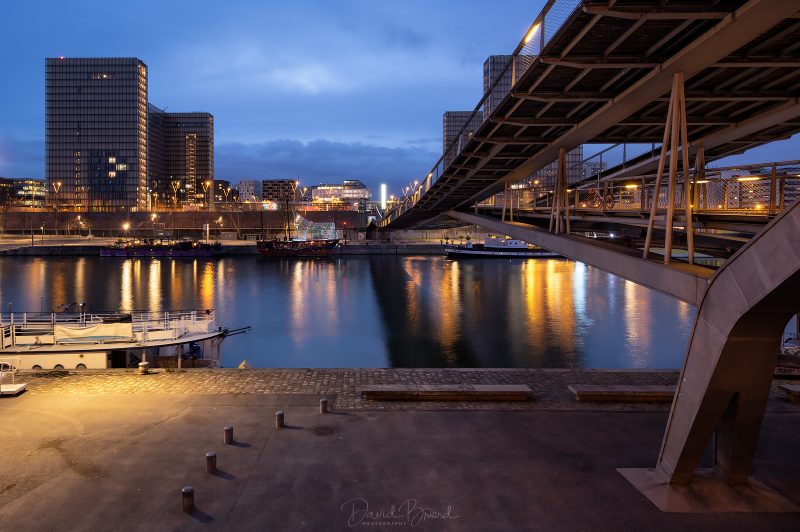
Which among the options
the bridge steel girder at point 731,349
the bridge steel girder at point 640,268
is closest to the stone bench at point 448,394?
the bridge steel girder at point 640,268

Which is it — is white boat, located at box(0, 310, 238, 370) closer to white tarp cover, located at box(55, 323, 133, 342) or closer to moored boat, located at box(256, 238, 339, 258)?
white tarp cover, located at box(55, 323, 133, 342)

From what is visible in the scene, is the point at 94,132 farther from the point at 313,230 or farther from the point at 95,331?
the point at 95,331

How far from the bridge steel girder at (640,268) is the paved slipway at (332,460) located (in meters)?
3.05

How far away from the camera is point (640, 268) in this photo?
29.7 ft

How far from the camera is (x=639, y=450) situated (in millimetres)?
8969

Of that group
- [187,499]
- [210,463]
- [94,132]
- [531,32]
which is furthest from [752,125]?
[94,132]

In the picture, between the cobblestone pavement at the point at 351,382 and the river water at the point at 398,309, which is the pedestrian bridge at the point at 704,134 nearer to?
the cobblestone pavement at the point at 351,382

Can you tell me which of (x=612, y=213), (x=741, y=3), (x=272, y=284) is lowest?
(x=272, y=284)

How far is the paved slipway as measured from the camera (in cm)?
686

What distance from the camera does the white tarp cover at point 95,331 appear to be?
16125 millimetres

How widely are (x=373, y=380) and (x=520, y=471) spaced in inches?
229

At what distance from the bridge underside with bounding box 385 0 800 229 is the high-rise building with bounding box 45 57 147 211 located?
167 meters

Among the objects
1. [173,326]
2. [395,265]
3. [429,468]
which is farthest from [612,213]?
[395,265]

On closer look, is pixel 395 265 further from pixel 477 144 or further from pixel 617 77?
pixel 617 77
